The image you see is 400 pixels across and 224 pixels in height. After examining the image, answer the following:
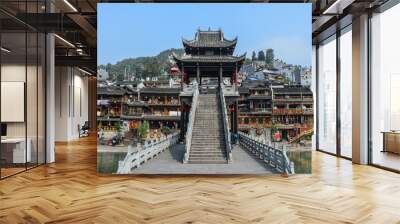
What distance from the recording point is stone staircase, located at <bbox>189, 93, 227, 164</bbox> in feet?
20.9

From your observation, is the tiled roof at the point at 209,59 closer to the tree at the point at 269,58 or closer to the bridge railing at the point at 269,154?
the tree at the point at 269,58

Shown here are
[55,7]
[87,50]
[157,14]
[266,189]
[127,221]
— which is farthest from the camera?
[87,50]

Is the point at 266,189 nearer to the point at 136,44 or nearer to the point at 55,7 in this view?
the point at 136,44

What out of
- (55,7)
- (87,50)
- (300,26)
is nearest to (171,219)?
(300,26)

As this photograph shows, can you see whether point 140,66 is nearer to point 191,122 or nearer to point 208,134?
point 191,122

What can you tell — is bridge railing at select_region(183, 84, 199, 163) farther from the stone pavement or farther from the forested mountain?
the forested mountain

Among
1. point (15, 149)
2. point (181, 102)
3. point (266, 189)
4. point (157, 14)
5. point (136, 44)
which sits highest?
point (157, 14)

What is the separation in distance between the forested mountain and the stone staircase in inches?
34.2

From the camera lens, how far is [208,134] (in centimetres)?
644

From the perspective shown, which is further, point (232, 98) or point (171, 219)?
point (232, 98)

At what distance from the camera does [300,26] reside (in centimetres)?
643

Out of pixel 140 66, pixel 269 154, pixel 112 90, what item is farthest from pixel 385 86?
pixel 112 90

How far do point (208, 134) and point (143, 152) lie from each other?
113 cm

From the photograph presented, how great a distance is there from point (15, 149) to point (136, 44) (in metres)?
2.86
